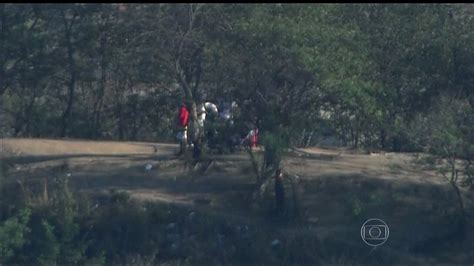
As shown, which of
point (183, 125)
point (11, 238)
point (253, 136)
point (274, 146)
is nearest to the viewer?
point (11, 238)

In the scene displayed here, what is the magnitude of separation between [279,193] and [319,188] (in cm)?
102

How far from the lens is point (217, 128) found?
18.3 m

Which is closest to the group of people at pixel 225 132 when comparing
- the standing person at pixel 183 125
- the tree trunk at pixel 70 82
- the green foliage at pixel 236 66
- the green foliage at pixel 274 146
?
the standing person at pixel 183 125

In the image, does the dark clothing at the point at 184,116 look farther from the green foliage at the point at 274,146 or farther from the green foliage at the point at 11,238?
the green foliage at the point at 11,238

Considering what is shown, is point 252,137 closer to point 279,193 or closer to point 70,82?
point 279,193

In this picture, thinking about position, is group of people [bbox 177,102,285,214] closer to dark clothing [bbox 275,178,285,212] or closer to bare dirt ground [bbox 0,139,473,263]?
dark clothing [bbox 275,178,285,212]

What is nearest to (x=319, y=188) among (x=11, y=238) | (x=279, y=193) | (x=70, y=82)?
(x=279, y=193)

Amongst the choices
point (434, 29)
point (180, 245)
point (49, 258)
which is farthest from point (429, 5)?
point (49, 258)

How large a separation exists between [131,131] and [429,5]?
8.10 metres

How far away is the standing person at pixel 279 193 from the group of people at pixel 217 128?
24.9 inches

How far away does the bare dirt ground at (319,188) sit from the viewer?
687 inches

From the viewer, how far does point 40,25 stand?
25422mm

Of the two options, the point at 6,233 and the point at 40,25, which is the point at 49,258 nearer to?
the point at 6,233

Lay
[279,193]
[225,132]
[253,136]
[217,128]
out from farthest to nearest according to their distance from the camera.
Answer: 1. [217,128]
2. [225,132]
3. [279,193]
4. [253,136]
